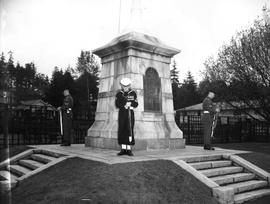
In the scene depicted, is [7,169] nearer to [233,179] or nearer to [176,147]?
[176,147]

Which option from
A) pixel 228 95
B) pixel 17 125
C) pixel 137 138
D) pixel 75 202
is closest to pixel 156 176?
pixel 75 202

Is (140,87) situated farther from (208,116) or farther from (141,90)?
(208,116)

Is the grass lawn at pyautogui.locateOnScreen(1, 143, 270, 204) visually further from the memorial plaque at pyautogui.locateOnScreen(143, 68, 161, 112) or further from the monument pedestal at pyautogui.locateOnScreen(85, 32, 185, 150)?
the memorial plaque at pyautogui.locateOnScreen(143, 68, 161, 112)

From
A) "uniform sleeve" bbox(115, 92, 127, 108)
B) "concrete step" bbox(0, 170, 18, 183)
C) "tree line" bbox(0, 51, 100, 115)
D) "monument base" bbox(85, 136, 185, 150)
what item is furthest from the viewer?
A: "tree line" bbox(0, 51, 100, 115)

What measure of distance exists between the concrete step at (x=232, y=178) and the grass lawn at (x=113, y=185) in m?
1.01

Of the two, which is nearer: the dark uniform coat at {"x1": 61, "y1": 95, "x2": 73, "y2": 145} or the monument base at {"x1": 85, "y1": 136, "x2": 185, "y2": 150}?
the monument base at {"x1": 85, "y1": 136, "x2": 185, "y2": 150}

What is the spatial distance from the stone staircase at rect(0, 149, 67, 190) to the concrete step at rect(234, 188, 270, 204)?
4268mm

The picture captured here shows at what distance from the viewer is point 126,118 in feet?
28.1

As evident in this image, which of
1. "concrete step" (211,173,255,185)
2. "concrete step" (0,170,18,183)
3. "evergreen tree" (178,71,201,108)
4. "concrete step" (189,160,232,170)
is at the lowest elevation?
"concrete step" (211,173,255,185)

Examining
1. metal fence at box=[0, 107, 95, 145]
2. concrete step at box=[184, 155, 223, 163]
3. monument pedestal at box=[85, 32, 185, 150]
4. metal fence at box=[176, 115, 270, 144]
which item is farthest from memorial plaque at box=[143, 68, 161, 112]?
metal fence at box=[176, 115, 270, 144]

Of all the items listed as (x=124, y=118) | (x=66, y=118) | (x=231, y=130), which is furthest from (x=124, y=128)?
(x=231, y=130)

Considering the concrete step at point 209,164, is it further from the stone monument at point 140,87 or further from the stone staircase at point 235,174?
the stone monument at point 140,87

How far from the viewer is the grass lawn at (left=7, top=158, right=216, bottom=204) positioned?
569cm

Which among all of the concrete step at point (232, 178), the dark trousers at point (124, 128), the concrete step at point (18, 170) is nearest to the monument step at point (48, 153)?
the concrete step at point (18, 170)
